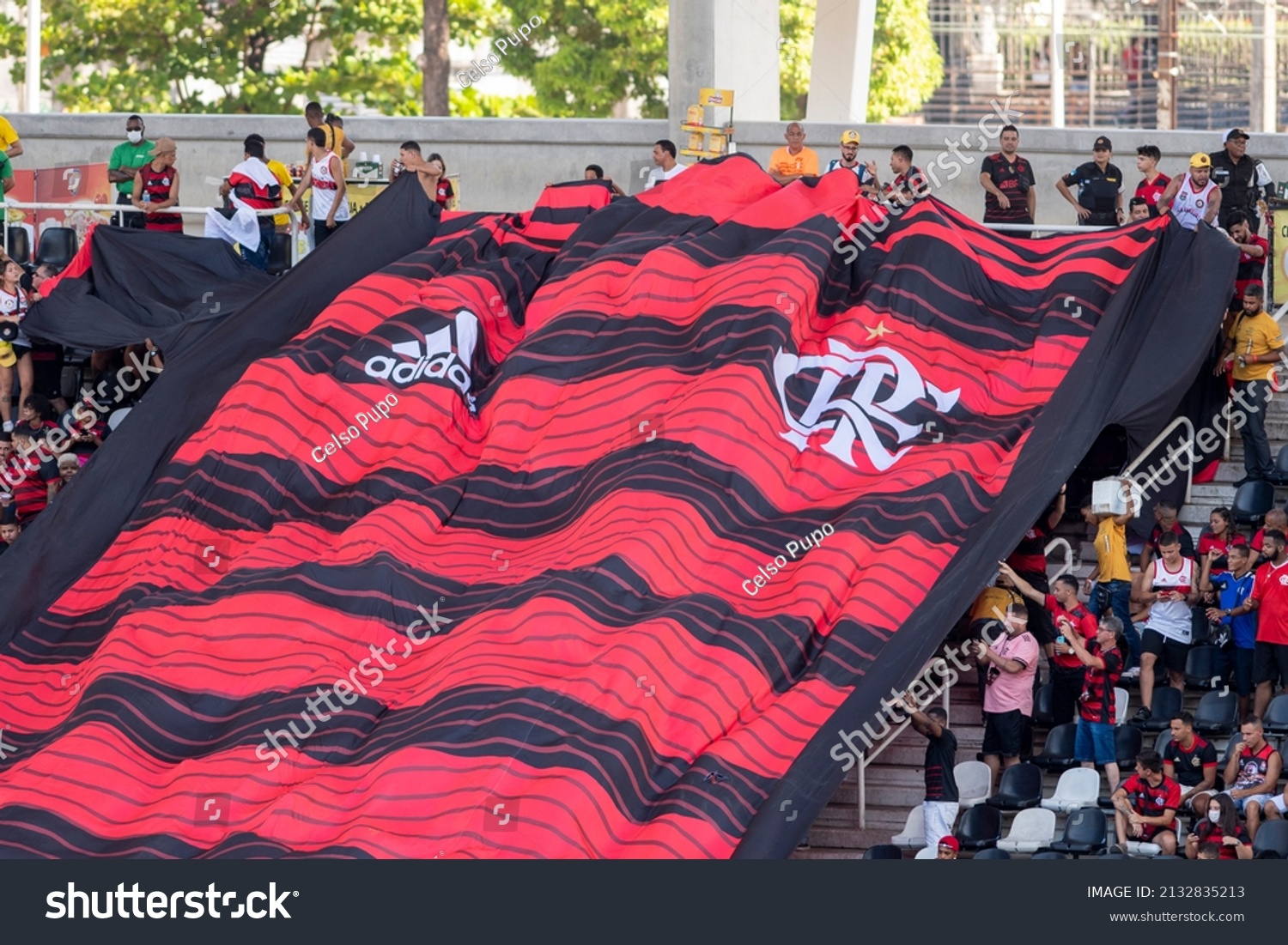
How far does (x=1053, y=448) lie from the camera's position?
536 inches

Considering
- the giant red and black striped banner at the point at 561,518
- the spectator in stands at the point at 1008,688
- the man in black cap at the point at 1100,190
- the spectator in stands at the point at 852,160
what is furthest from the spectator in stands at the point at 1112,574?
the spectator in stands at the point at 852,160

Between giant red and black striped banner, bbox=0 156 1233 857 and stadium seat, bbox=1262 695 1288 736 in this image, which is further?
stadium seat, bbox=1262 695 1288 736

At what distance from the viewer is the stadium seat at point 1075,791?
12.5 meters

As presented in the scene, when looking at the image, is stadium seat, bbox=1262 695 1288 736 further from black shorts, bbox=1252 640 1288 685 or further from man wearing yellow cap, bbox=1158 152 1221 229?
man wearing yellow cap, bbox=1158 152 1221 229

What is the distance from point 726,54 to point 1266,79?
18.0 m

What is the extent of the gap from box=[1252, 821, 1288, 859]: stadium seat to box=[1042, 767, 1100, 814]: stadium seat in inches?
46.6

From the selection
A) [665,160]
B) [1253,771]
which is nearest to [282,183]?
[665,160]

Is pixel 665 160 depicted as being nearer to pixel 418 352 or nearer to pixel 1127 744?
pixel 418 352

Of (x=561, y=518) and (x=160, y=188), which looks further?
(x=160, y=188)

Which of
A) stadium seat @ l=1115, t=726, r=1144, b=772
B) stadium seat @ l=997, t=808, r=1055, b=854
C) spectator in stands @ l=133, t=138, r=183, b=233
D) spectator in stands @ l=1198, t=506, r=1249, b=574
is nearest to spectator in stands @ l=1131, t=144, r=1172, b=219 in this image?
spectator in stands @ l=1198, t=506, r=1249, b=574

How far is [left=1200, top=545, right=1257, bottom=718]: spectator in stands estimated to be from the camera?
531 inches

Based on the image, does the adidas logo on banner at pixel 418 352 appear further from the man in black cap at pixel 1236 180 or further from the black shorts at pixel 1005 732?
the man in black cap at pixel 1236 180

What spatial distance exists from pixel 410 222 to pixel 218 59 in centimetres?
1904

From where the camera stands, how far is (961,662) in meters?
13.5
